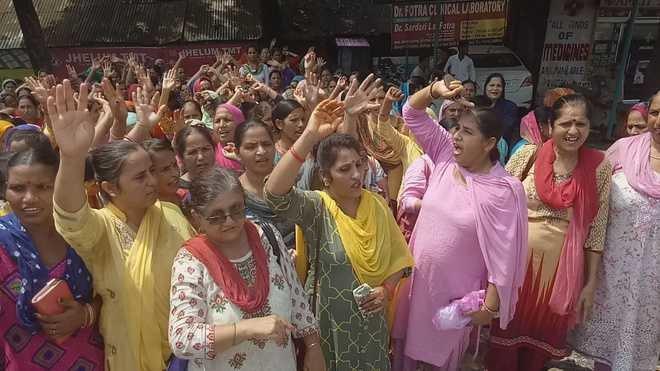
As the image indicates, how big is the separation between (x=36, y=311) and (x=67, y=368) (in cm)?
26

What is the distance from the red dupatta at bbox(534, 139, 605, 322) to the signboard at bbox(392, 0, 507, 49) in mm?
10106

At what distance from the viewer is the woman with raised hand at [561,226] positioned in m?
2.57

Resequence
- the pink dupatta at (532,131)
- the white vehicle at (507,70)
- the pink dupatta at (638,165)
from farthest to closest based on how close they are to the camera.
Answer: the white vehicle at (507,70) → the pink dupatta at (532,131) → the pink dupatta at (638,165)

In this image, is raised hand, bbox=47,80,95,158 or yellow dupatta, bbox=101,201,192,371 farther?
yellow dupatta, bbox=101,201,192,371

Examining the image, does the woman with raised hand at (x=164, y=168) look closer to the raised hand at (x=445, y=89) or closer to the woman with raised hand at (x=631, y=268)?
the raised hand at (x=445, y=89)

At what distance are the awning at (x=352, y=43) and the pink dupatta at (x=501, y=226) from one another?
1072cm

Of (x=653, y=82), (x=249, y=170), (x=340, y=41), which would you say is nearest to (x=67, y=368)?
(x=249, y=170)

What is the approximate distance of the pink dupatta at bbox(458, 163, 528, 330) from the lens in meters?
2.27

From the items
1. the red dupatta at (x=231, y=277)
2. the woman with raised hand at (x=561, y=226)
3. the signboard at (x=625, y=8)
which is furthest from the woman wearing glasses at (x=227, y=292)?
the signboard at (x=625, y=8)

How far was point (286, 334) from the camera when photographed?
1.64m

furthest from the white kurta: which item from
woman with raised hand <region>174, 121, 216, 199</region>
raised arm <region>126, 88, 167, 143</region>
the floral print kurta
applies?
raised arm <region>126, 88, 167, 143</region>

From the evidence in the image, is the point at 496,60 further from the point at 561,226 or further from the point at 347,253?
the point at 347,253

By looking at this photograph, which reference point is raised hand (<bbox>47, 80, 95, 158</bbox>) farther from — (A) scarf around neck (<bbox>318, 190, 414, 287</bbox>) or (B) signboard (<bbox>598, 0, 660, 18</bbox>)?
(B) signboard (<bbox>598, 0, 660, 18</bbox>)

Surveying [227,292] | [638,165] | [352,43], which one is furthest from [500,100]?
[352,43]
